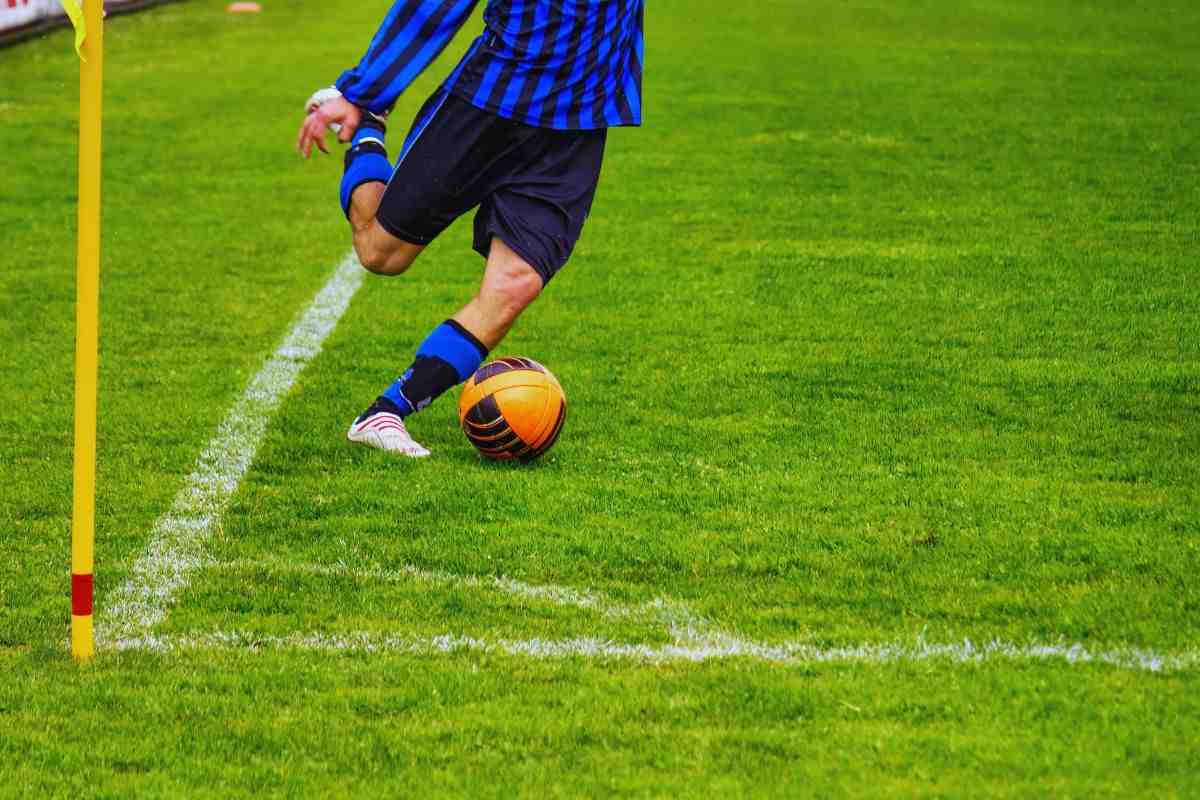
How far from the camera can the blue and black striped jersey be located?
17.2 feet

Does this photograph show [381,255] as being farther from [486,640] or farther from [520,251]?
[486,640]

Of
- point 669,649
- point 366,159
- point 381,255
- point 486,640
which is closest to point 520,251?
point 381,255

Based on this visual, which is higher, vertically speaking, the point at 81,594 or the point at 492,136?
the point at 492,136

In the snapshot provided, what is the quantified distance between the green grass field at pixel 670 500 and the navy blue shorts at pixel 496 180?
25.6 inches

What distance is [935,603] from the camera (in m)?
3.98

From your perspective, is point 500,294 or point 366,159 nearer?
point 500,294

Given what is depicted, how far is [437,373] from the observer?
5422mm

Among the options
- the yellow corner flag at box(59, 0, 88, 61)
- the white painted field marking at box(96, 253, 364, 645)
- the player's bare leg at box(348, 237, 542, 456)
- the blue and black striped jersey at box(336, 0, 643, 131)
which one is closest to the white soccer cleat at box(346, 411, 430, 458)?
the player's bare leg at box(348, 237, 542, 456)

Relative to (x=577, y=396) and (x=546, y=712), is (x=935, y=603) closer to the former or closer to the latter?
(x=546, y=712)

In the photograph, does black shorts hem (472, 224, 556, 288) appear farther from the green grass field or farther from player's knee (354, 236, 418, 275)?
the green grass field

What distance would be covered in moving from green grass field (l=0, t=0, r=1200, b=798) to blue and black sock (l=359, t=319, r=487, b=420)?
17cm

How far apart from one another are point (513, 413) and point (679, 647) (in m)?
1.48

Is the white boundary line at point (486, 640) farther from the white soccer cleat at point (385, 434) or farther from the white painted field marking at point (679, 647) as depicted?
the white soccer cleat at point (385, 434)

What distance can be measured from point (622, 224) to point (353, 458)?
4067mm
